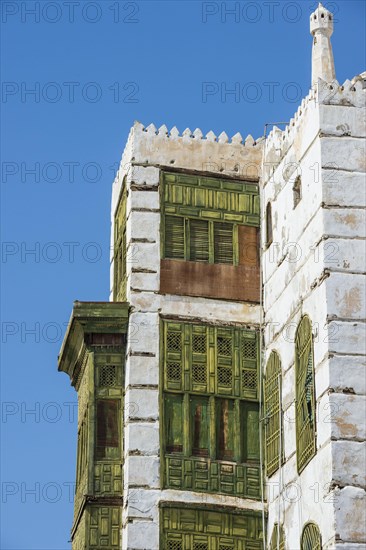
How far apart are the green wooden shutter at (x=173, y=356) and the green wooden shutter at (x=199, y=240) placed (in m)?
1.68

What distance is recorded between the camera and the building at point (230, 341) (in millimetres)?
28578

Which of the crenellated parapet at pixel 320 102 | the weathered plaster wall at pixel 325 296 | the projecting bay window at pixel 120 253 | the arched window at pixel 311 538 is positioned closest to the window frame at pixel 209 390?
the weathered plaster wall at pixel 325 296

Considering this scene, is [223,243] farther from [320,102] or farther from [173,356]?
[320,102]

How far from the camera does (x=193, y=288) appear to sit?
105ft

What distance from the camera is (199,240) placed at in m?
32.6

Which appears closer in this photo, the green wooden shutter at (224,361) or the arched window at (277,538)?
the arched window at (277,538)

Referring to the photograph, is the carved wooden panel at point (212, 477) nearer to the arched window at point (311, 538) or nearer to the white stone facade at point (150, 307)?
the white stone facade at point (150, 307)

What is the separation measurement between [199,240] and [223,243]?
549 millimetres

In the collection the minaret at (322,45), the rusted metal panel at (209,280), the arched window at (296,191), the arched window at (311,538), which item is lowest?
the arched window at (311,538)

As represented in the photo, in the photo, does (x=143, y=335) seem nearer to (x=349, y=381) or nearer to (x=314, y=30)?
(x=349, y=381)

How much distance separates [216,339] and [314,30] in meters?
7.04

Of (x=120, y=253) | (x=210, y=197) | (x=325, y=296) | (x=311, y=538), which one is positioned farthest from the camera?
(x=120, y=253)

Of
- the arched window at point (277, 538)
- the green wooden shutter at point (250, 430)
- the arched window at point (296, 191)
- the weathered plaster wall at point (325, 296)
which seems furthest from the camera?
the green wooden shutter at point (250, 430)

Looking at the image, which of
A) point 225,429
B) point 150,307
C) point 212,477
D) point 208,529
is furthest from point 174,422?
point 150,307
